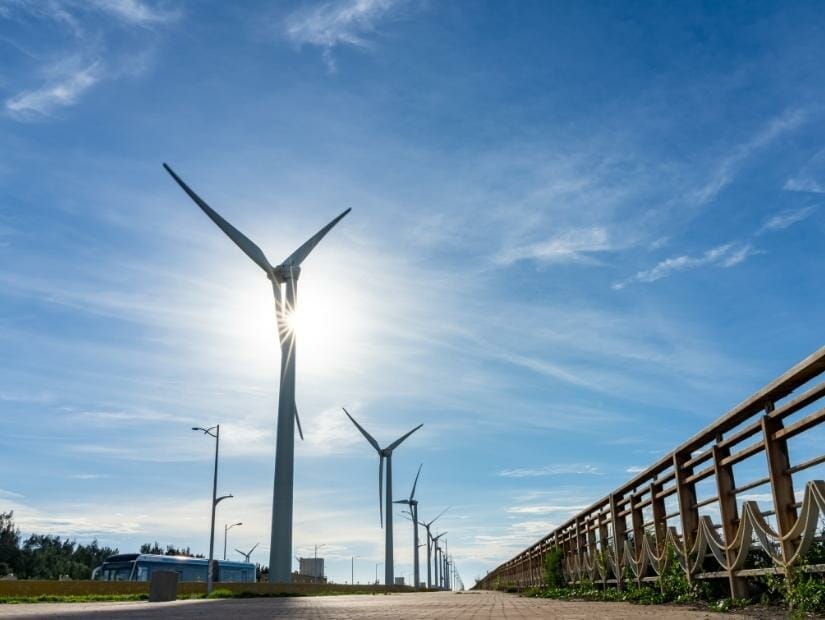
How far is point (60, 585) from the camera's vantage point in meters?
34.8

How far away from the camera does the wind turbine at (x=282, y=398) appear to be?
132ft

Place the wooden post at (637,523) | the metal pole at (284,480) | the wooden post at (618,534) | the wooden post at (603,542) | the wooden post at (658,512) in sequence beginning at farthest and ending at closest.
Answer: the metal pole at (284,480), the wooden post at (603,542), the wooden post at (618,534), the wooden post at (637,523), the wooden post at (658,512)

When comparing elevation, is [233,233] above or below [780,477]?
above

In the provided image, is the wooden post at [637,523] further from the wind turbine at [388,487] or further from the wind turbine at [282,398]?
the wind turbine at [388,487]

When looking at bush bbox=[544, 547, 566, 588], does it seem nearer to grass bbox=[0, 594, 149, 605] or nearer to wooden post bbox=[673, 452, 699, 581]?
wooden post bbox=[673, 452, 699, 581]

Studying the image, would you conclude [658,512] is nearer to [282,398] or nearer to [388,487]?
[282,398]

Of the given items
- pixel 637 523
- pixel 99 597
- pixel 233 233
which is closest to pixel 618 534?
pixel 637 523

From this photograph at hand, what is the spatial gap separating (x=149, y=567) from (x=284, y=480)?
1516 cm

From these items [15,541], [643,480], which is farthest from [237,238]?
[15,541]

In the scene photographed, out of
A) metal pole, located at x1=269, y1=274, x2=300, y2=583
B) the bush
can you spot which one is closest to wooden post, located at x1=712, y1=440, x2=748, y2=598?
the bush

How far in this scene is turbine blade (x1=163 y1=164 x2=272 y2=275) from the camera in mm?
41500

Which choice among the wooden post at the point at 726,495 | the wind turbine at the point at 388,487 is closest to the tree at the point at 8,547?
the wind turbine at the point at 388,487

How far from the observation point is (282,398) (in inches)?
1655

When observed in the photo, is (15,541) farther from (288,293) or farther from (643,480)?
(643,480)
